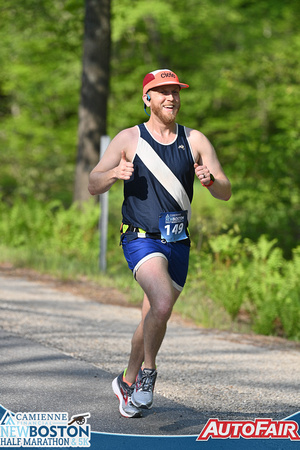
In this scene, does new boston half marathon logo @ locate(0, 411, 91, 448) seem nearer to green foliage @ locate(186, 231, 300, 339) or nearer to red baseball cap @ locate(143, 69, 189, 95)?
red baseball cap @ locate(143, 69, 189, 95)

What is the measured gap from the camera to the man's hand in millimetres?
4168

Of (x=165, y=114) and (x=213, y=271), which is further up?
(x=165, y=114)

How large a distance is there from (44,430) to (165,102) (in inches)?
82.4

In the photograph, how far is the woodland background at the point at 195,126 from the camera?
378 inches

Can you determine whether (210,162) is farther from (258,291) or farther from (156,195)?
(258,291)

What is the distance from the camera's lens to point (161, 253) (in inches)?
174

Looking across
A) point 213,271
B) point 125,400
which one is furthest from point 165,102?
point 213,271

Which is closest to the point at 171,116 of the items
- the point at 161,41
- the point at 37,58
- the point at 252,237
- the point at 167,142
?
the point at 167,142

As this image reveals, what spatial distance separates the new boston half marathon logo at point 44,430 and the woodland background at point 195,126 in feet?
13.8

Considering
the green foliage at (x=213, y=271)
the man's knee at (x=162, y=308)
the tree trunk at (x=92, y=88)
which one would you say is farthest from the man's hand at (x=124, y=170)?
the tree trunk at (x=92, y=88)

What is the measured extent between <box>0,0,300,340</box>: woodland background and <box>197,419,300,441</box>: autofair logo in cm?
389

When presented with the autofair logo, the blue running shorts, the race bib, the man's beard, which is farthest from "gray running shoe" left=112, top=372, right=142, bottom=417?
the man's beard

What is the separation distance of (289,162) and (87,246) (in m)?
3.90

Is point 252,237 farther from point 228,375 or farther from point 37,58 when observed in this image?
point 37,58
